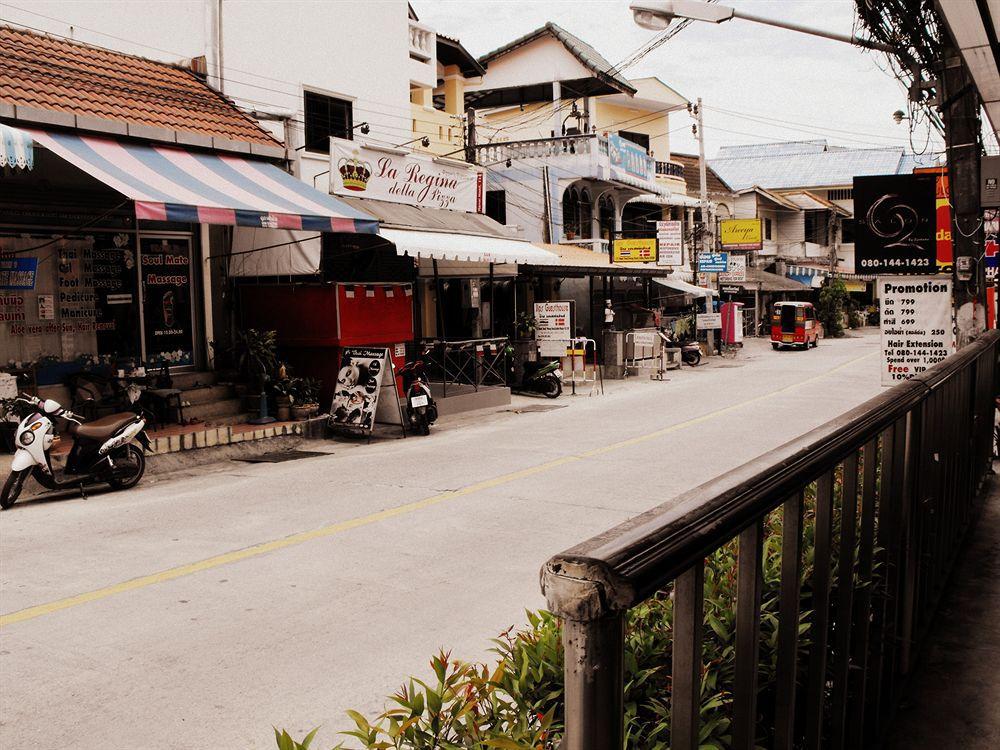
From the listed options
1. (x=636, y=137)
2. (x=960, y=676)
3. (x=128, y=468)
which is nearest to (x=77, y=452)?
(x=128, y=468)

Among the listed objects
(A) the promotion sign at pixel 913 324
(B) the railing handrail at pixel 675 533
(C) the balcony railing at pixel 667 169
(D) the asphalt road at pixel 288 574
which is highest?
(C) the balcony railing at pixel 667 169

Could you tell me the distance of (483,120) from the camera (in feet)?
131

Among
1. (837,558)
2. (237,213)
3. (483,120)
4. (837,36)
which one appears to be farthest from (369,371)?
(483,120)

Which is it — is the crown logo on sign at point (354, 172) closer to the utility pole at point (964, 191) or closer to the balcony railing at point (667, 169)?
the utility pole at point (964, 191)

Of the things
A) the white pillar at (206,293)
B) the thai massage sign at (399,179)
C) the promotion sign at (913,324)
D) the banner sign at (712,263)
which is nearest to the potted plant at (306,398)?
the white pillar at (206,293)

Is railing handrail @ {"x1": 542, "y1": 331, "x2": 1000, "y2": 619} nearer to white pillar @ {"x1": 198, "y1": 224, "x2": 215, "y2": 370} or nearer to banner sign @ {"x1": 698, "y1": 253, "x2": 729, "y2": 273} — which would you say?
white pillar @ {"x1": 198, "y1": 224, "x2": 215, "y2": 370}

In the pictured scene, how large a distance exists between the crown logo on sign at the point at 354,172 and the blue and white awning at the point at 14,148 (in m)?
5.94

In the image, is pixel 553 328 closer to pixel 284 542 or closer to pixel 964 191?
pixel 964 191

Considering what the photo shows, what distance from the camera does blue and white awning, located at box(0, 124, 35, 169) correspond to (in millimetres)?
10695

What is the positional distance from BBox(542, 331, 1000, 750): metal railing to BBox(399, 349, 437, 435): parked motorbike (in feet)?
34.5

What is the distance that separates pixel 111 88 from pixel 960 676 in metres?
14.1

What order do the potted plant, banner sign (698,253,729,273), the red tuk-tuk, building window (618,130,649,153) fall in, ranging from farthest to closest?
building window (618,130,649,153)
the red tuk-tuk
banner sign (698,253,729,273)
the potted plant

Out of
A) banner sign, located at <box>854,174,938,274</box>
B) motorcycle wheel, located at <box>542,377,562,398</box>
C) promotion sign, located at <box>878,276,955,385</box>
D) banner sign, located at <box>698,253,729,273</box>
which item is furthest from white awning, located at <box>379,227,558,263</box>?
banner sign, located at <box>698,253,729,273</box>

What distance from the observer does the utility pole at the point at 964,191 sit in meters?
8.42
